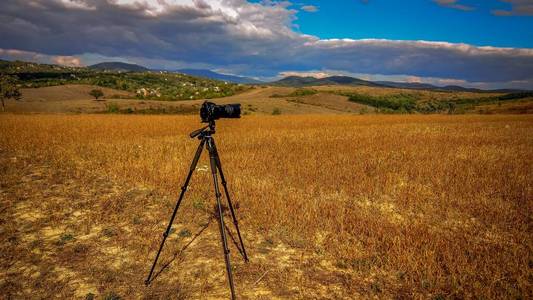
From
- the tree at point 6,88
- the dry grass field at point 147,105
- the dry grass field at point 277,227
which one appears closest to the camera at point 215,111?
the dry grass field at point 277,227

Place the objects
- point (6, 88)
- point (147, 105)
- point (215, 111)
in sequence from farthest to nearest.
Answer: point (147, 105) → point (6, 88) → point (215, 111)

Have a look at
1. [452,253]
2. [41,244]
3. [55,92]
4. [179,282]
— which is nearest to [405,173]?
[452,253]

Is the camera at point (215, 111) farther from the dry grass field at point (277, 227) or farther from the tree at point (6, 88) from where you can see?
the tree at point (6, 88)

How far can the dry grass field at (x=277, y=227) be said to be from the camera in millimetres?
4777

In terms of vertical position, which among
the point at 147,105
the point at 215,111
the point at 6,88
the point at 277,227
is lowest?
the point at 277,227

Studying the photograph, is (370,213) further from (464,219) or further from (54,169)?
(54,169)

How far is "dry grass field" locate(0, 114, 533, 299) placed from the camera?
478 cm

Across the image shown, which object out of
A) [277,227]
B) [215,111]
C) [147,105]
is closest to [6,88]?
[147,105]

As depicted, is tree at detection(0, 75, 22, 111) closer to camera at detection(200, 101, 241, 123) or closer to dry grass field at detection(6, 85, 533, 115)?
dry grass field at detection(6, 85, 533, 115)

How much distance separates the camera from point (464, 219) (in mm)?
7316

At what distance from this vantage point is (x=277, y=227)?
6754 mm

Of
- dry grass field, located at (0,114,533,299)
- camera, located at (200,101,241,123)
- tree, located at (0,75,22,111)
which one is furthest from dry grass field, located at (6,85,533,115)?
camera, located at (200,101,241,123)

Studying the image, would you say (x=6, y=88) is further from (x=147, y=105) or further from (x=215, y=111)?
(x=215, y=111)

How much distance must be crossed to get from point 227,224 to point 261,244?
1.21 meters
